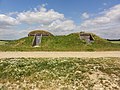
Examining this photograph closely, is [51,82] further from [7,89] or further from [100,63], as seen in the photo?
[100,63]

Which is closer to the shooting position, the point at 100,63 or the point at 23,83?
the point at 23,83

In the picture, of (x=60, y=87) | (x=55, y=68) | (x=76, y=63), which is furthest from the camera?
(x=76, y=63)

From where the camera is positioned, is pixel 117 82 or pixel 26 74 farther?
pixel 26 74

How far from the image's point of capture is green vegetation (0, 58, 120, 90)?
16797 mm

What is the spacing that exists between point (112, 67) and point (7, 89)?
10.3 m

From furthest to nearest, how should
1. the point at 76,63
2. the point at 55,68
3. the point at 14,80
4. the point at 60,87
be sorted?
the point at 76,63
the point at 55,68
the point at 14,80
the point at 60,87

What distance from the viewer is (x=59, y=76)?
18266 millimetres

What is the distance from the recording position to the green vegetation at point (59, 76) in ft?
55.1

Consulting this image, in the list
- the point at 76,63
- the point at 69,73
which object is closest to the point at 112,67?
the point at 76,63

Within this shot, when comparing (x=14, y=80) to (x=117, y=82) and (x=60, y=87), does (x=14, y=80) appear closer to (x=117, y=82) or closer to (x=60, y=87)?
(x=60, y=87)

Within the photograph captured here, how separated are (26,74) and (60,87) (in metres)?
3.78

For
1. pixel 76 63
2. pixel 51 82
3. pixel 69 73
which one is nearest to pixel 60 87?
pixel 51 82

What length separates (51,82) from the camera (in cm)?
1733

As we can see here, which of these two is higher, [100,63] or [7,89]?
[100,63]
